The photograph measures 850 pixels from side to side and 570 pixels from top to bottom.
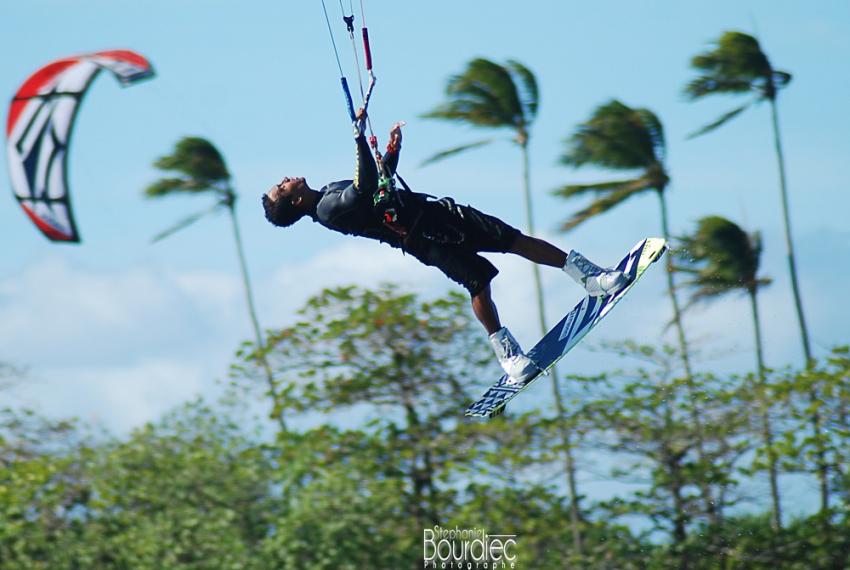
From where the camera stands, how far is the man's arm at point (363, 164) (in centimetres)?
950

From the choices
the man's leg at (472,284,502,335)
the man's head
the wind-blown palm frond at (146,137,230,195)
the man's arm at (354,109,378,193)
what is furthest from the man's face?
the wind-blown palm frond at (146,137,230,195)

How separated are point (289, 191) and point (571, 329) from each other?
2716 mm

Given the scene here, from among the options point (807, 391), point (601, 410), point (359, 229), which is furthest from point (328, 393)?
point (359, 229)

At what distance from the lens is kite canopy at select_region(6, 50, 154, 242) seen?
51.9 feet

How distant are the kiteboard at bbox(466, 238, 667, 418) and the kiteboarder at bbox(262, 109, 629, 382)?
0.11 m

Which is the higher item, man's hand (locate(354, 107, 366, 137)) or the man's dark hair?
man's hand (locate(354, 107, 366, 137))

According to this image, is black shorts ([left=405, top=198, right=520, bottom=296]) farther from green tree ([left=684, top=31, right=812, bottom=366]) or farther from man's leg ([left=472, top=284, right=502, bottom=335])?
green tree ([left=684, top=31, right=812, bottom=366])

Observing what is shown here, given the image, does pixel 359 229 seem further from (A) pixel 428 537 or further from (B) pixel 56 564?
(B) pixel 56 564

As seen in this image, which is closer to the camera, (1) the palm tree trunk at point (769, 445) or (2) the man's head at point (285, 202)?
(2) the man's head at point (285, 202)

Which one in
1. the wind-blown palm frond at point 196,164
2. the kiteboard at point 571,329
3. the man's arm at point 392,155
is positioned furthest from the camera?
the wind-blown palm frond at point 196,164

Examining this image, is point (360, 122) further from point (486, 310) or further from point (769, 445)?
point (769, 445)

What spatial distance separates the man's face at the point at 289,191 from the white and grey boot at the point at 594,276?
218 centimetres

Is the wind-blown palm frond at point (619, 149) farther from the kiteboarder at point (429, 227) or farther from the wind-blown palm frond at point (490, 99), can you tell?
the kiteboarder at point (429, 227)

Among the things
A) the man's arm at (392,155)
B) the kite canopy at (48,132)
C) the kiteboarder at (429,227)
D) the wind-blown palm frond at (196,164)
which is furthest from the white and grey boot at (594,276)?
the wind-blown palm frond at (196,164)
